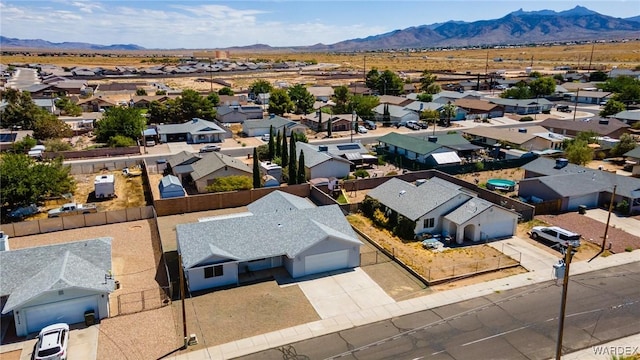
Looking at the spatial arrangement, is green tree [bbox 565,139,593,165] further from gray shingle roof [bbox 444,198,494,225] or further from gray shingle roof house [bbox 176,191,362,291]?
gray shingle roof house [bbox 176,191,362,291]

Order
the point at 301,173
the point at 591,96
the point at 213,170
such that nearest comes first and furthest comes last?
the point at 213,170 → the point at 301,173 → the point at 591,96

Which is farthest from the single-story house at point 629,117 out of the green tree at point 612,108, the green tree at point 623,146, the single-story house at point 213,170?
the single-story house at point 213,170

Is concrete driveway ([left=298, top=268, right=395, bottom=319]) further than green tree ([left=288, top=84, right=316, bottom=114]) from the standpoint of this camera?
Answer: No

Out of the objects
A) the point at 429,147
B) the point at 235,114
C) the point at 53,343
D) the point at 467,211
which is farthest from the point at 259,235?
the point at 235,114

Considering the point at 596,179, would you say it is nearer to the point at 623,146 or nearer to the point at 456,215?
the point at 456,215

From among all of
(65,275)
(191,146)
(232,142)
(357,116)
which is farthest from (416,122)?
(65,275)

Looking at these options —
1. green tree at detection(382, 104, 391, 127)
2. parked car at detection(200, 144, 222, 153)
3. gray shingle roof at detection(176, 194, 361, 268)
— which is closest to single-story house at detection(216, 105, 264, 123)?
parked car at detection(200, 144, 222, 153)
